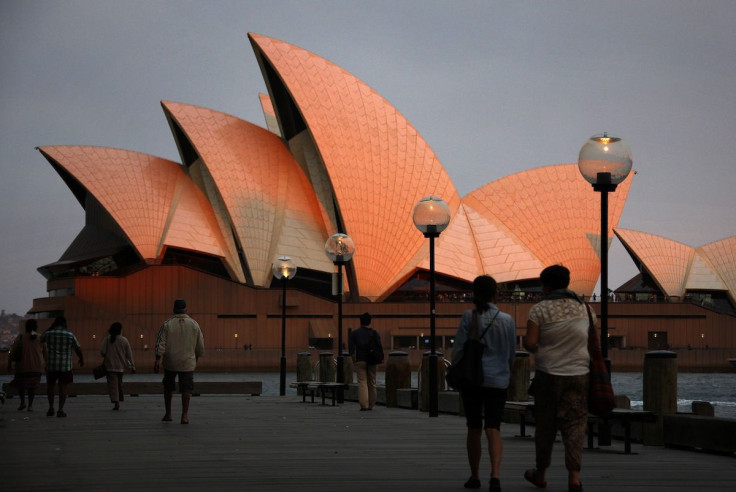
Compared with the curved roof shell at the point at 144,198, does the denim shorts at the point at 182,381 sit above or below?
below

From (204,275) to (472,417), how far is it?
4987 cm

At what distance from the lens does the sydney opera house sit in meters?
52.8

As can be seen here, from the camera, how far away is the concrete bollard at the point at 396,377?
17.7m

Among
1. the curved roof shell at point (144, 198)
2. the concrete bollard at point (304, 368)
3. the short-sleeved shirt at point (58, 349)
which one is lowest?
the concrete bollard at point (304, 368)

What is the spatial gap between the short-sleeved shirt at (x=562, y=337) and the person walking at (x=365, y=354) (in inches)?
324

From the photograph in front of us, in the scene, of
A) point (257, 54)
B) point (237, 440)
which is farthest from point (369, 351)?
point (257, 54)

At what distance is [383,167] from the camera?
5300 centimetres

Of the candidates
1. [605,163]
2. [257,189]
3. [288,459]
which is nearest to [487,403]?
[288,459]

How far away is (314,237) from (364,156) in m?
6.28

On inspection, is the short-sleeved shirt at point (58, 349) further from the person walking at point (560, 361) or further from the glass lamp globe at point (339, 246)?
the person walking at point (560, 361)

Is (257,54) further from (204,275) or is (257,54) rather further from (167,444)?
(167,444)

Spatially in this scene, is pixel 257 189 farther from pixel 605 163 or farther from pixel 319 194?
pixel 605 163

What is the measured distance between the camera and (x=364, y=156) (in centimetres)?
5241

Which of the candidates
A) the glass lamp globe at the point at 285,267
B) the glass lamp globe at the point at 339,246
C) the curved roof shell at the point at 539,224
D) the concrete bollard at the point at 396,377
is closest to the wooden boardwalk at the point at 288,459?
the concrete bollard at the point at 396,377
